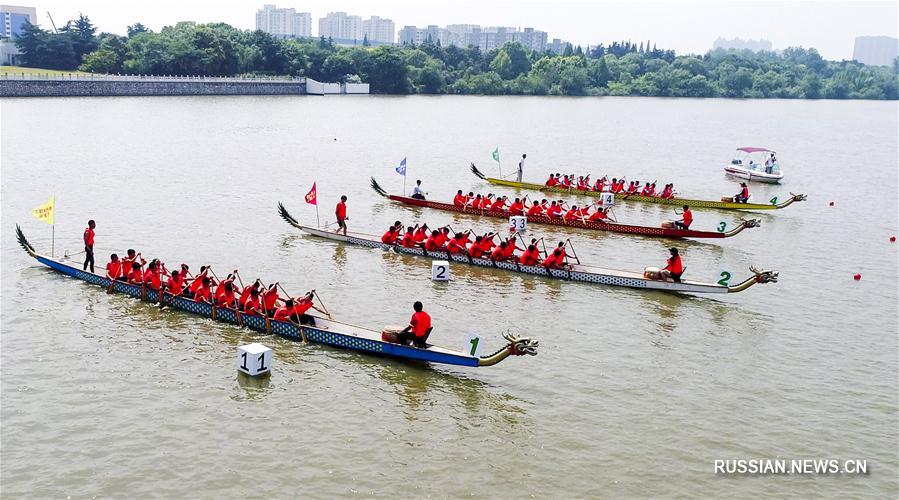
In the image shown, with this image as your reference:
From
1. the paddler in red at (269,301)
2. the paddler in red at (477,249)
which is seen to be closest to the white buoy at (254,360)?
the paddler in red at (269,301)

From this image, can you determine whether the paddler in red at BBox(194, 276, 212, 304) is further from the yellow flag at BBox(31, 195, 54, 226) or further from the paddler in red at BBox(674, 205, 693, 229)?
the paddler in red at BBox(674, 205, 693, 229)

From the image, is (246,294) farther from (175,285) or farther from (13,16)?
(13,16)

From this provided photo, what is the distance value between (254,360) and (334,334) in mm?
1935

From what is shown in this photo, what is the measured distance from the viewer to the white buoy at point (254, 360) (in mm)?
14203

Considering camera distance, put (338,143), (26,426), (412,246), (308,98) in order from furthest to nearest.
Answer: (308,98) < (338,143) < (412,246) < (26,426)

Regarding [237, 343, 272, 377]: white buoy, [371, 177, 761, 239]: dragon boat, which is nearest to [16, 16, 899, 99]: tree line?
[371, 177, 761, 239]: dragon boat

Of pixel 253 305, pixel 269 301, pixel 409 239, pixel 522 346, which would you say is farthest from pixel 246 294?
pixel 409 239

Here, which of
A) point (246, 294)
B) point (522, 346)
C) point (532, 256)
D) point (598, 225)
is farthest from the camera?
point (598, 225)

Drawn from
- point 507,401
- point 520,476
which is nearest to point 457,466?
point 520,476

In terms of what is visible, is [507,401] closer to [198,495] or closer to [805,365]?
[198,495]

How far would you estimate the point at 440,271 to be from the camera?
2123 cm

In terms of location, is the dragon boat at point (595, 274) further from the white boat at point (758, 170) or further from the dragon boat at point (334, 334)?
the white boat at point (758, 170)

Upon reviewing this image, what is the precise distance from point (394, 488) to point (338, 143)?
1789 inches

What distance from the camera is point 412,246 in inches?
931
